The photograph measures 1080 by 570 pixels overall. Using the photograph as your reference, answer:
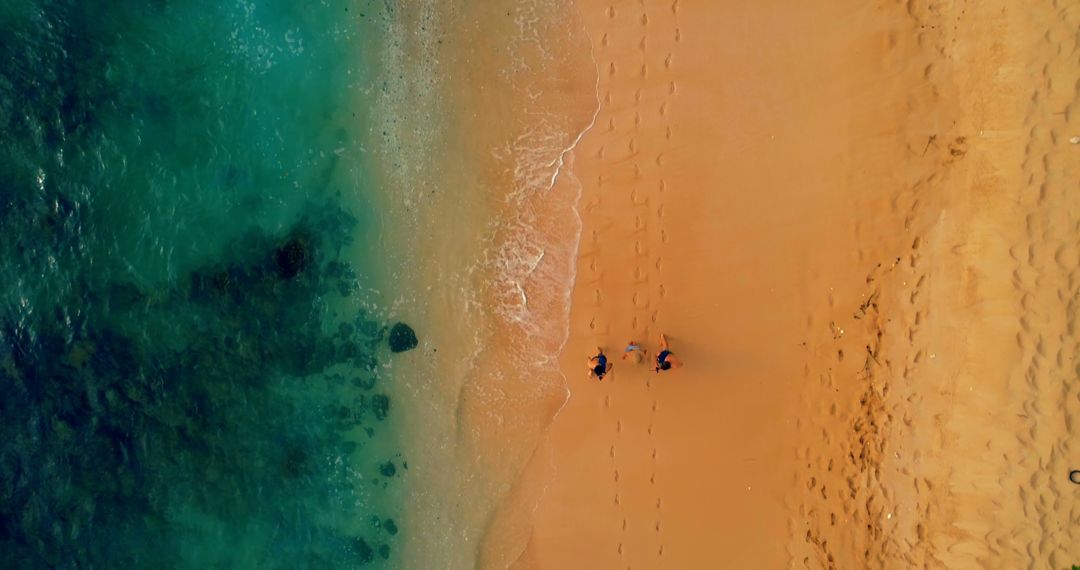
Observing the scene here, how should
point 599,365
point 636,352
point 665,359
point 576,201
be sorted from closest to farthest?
1. point 665,359
2. point 599,365
3. point 636,352
4. point 576,201

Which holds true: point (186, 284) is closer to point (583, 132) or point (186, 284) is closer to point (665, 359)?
point (583, 132)

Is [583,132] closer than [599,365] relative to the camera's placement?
No

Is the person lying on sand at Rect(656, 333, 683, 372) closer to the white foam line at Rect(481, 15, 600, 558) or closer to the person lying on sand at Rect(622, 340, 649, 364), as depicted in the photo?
the person lying on sand at Rect(622, 340, 649, 364)

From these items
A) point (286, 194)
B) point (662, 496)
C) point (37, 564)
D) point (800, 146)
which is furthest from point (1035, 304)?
point (37, 564)

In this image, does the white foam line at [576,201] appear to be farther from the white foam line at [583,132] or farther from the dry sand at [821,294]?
the dry sand at [821,294]

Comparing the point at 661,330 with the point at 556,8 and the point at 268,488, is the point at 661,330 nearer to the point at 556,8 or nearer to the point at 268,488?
the point at 556,8

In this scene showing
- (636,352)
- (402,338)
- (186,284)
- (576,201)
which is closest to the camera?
(636,352)

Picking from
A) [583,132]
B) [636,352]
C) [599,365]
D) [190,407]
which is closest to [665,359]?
[636,352]
